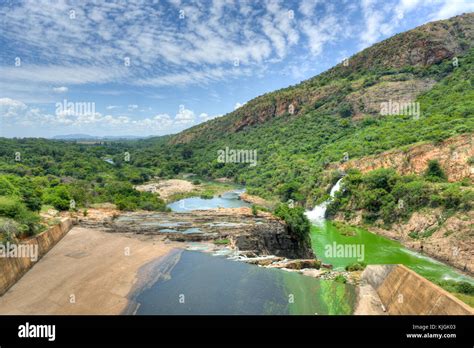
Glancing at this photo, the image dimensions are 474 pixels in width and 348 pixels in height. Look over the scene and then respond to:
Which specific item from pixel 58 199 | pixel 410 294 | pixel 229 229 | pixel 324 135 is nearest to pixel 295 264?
pixel 410 294

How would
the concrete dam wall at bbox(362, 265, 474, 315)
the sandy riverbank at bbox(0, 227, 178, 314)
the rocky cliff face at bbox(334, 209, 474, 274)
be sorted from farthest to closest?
the rocky cliff face at bbox(334, 209, 474, 274) < the sandy riverbank at bbox(0, 227, 178, 314) < the concrete dam wall at bbox(362, 265, 474, 315)

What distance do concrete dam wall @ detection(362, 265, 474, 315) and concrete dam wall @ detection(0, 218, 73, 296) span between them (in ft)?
54.8

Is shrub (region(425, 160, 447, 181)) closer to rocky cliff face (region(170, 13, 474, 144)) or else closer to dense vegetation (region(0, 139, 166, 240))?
dense vegetation (region(0, 139, 166, 240))

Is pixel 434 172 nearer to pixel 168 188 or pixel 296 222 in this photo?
pixel 296 222

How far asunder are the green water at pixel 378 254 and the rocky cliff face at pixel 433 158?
406 inches

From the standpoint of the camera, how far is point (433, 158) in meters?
38.6

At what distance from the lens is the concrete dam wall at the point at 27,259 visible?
14249 mm

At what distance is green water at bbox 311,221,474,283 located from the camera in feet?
86.3

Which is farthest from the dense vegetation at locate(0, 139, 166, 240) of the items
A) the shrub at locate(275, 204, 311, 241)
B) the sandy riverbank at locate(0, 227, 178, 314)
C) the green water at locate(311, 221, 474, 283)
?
the green water at locate(311, 221, 474, 283)
